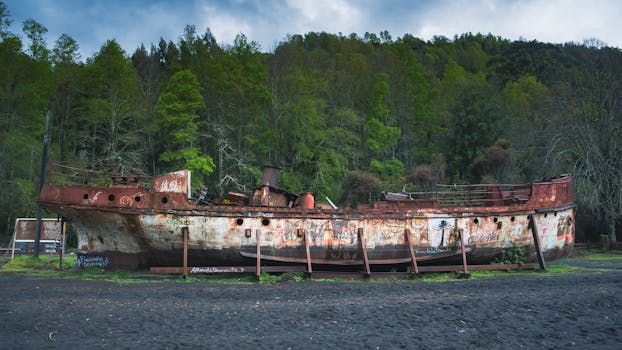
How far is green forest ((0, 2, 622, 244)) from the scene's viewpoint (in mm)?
27859

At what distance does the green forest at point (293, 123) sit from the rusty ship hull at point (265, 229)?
10.5m

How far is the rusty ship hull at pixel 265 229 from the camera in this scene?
602 inches

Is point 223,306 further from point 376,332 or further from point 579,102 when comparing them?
point 579,102

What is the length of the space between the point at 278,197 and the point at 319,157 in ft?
62.2

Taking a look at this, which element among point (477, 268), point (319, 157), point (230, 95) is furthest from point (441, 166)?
point (477, 268)

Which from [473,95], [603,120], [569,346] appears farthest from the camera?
[473,95]

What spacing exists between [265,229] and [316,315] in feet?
22.2

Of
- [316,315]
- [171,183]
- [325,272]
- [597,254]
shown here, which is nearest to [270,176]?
[171,183]

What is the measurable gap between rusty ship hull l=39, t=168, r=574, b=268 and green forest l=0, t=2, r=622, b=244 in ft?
34.5

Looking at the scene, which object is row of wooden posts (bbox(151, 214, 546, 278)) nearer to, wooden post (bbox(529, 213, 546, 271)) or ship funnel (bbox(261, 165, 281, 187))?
wooden post (bbox(529, 213, 546, 271))

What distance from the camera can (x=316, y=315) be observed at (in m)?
9.14

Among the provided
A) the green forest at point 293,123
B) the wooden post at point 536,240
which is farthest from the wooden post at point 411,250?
the green forest at point 293,123

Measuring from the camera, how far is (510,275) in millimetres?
15359

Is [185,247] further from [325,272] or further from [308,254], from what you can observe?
[325,272]
